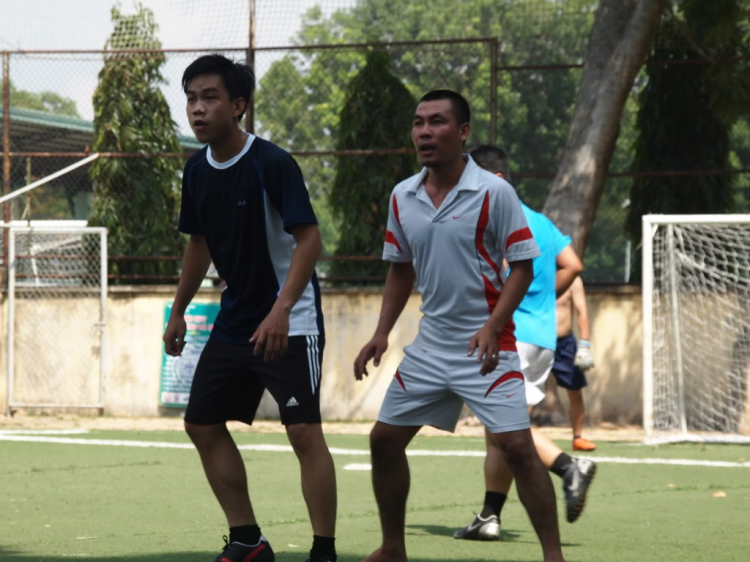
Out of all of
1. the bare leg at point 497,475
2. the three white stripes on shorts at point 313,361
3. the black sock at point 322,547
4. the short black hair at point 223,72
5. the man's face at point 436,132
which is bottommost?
the black sock at point 322,547

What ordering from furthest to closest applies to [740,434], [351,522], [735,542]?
[740,434], [351,522], [735,542]

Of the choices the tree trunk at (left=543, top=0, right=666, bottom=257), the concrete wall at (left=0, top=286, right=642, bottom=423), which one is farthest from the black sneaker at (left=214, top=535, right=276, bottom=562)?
the concrete wall at (left=0, top=286, right=642, bottom=423)

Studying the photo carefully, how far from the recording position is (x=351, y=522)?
7.08 metres

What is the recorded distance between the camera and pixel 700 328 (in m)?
14.1

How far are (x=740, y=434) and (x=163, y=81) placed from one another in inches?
311

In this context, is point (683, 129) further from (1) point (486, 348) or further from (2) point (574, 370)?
(1) point (486, 348)

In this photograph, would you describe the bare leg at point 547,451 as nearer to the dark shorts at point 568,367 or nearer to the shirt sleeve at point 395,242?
the shirt sleeve at point 395,242

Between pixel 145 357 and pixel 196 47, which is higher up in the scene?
pixel 196 47

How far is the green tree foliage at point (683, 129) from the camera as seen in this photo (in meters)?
14.8

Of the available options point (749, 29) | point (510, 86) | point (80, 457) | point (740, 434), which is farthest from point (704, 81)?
point (80, 457)

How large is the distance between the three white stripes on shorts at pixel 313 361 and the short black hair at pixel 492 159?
1.79 m

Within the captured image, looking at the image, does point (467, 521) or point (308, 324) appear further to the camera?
point (467, 521)

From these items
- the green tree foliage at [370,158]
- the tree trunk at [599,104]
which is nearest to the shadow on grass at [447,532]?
the tree trunk at [599,104]

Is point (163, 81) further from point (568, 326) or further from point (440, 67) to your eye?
point (568, 326)
